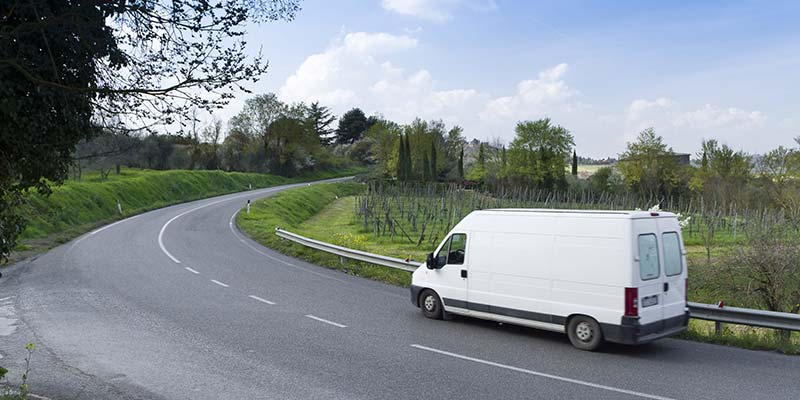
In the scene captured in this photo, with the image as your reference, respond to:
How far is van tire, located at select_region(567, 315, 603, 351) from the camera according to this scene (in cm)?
941

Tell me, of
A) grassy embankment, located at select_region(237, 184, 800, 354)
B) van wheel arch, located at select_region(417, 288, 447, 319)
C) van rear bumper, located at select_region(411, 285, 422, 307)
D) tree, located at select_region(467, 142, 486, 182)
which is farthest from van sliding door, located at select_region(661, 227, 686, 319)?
tree, located at select_region(467, 142, 486, 182)

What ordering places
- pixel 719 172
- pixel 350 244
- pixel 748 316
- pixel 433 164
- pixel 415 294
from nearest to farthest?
1. pixel 748 316
2. pixel 415 294
3. pixel 350 244
4. pixel 719 172
5. pixel 433 164

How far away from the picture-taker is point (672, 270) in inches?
387

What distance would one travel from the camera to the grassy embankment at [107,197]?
976 inches

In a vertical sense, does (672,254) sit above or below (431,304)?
above

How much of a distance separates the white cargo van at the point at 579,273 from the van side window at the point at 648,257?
0.05ft

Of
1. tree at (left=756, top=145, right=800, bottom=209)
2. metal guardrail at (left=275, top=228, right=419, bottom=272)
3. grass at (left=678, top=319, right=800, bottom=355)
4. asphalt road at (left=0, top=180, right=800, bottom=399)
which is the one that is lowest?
asphalt road at (left=0, top=180, right=800, bottom=399)

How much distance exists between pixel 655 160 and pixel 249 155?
5286 cm

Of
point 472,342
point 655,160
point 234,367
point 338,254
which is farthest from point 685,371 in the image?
point 655,160

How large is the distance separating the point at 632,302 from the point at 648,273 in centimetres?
62

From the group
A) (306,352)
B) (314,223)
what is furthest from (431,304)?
(314,223)

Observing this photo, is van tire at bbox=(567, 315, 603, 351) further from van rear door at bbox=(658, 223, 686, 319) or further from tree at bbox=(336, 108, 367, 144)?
tree at bbox=(336, 108, 367, 144)

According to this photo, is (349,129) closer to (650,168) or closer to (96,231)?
(650,168)

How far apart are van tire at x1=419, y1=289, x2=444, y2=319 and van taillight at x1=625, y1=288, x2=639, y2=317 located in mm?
3738
